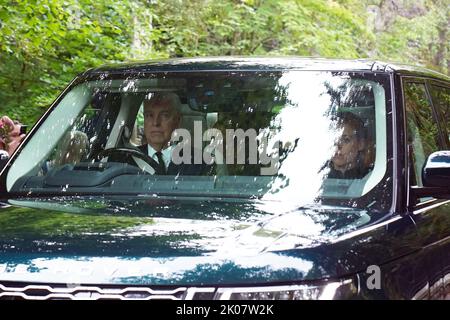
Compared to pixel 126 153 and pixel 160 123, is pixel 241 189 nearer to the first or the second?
pixel 126 153

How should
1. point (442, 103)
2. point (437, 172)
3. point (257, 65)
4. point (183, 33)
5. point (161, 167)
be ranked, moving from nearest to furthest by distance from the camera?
point (437, 172) < point (161, 167) < point (257, 65) < point (442, 103) < point (183, 33)

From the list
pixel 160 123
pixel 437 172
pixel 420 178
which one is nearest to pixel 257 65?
pixel 160 123

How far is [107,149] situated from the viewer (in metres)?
4.50

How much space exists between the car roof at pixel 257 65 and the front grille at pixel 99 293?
1821mm

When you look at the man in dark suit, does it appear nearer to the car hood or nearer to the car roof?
the car roof

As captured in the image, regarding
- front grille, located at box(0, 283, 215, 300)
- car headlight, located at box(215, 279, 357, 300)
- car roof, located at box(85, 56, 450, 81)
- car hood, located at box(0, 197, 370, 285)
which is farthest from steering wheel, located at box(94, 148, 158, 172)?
car headlight, located at box(215, 279, 357, 300)

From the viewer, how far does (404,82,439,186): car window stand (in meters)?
4.10

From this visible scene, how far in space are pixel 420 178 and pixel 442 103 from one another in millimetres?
1006

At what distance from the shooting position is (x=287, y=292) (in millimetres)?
2637

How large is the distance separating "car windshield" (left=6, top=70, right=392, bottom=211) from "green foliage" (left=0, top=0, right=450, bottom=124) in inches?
229

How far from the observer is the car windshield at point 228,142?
3711 mm
